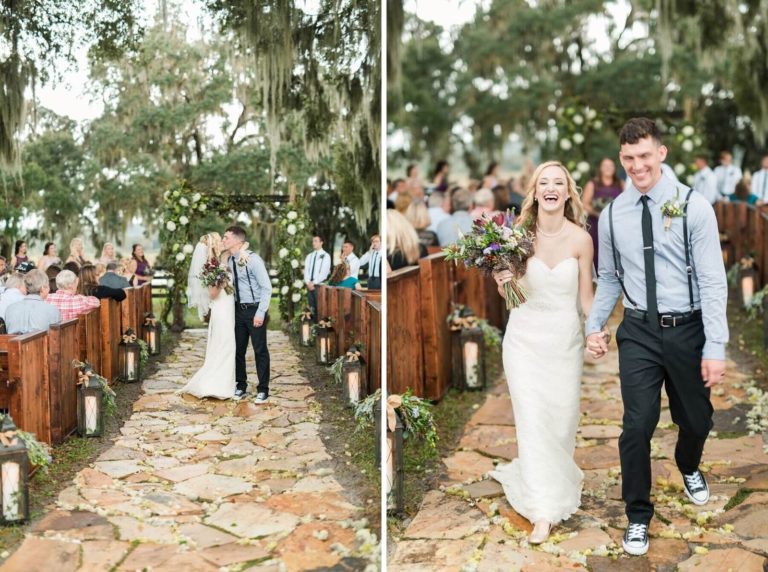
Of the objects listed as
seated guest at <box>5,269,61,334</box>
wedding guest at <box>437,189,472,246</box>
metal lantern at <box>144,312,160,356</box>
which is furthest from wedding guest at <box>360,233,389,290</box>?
wedding guest at <box>437,189,472,246</box>

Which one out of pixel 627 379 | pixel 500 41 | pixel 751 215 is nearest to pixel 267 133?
pixel 627 379

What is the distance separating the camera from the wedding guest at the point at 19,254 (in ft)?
10.2

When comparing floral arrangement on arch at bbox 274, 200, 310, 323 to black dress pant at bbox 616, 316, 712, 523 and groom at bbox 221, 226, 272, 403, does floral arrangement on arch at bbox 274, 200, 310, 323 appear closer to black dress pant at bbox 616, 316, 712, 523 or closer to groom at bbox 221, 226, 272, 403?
groom at bbox 221, 226, 272, 403

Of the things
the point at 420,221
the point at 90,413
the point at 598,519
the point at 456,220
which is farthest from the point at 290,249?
the point at 456,220

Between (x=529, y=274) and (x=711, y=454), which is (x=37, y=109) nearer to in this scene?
(x=529, y=274)

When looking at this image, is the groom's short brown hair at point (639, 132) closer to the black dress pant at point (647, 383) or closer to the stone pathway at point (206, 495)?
the black dress pant at point (647, 383)

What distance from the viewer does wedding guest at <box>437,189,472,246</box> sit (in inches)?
321

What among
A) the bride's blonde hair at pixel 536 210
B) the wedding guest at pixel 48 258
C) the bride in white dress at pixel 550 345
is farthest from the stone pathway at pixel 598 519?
the wedding guest at pixel 48 258

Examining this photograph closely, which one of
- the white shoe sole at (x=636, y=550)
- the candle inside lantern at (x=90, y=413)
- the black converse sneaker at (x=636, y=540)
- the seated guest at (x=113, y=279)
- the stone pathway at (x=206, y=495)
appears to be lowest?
the white shoe sole at (x=636, y=550)

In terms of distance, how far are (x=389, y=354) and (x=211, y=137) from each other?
1.98m

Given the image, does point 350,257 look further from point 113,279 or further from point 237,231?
point 113,279

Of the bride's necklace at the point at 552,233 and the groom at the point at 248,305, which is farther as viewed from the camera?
the bride's necklace at the point at 552,233

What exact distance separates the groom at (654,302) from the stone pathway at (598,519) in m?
0.22

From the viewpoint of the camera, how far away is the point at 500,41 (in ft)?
54.3
